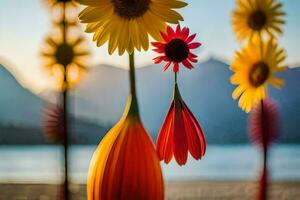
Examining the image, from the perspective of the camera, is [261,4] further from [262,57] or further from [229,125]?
[229,125]

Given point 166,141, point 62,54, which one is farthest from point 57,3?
point 166,141

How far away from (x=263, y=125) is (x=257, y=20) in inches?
3.5

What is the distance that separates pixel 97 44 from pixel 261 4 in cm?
14

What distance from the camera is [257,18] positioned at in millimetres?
485

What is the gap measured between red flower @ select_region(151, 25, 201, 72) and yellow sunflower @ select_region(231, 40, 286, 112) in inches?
1.5

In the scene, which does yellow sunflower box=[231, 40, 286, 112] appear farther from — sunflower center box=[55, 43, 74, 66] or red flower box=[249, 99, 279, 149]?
sunflower center box=[55, 43, 74, 66]

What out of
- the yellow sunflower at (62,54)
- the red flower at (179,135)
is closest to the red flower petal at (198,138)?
the red flower at (179,135)

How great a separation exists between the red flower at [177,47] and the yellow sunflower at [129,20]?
3 cm

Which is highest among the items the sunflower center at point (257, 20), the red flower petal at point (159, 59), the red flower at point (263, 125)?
the sunflower center at point (257, 20)

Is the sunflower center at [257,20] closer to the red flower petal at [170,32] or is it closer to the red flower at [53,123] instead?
the red flower petal at [170,32]

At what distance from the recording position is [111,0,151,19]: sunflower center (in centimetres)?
45

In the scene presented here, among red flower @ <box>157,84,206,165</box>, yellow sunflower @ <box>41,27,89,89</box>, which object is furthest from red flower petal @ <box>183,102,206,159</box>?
yellow sunflower @ <box>41,27,89,89</box>

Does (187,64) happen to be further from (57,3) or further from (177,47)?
(57,3)

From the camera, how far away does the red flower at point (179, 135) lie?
19.4 inches
